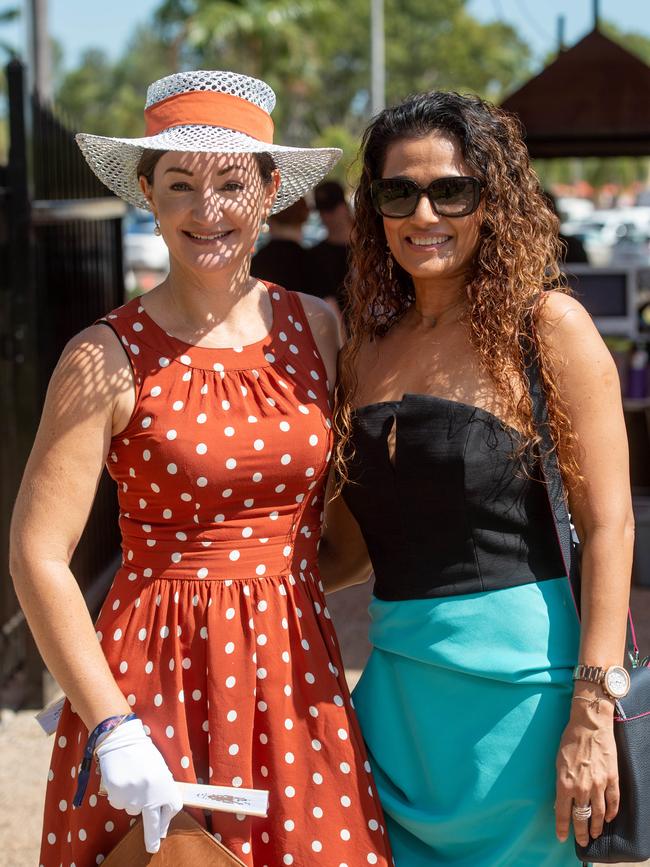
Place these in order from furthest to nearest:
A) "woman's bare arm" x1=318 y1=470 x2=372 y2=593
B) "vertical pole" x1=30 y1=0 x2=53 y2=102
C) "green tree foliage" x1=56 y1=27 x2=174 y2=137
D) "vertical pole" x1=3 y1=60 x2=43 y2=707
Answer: "green tree foliage" x1=56 y1=27 x2=174 y2=137
"vertical pole" x1=30 y1=0 x2=53 y2=102
"vertical pole" x1=3 y1=60 x2=43 y2=707
"woman's bare arm" x1=318 y1=470 x2=372 y2=593

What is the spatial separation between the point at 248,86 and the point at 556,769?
1.37 meters

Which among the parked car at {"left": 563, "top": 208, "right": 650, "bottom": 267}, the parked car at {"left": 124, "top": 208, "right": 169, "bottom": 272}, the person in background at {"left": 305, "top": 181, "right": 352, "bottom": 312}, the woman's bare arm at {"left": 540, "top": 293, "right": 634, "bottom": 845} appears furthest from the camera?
the parked car at {"left": 124, "top": 208, "right": 169, "bottom": 272}

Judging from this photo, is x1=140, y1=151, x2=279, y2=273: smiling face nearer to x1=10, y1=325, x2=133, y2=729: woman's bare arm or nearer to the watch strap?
x1=10, y1=325, x2=133, y2=729: woman's bare arm

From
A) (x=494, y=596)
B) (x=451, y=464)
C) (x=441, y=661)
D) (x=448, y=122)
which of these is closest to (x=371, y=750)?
(x=441, y=661)

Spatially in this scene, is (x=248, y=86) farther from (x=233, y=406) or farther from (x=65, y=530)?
(x=65, y=530)

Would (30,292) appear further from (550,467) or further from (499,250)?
(550,467)

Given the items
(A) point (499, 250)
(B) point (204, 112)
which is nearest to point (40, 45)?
(B) point (204, 112)

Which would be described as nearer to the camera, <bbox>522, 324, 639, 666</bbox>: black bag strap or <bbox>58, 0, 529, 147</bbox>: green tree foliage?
<bbox>522, 324, 639, 666</bbox>: black bag strap

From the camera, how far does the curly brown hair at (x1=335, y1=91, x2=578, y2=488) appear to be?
208 cm

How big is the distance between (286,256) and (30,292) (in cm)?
306

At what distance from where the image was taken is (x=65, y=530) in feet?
6.53

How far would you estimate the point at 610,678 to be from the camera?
6.50 feet

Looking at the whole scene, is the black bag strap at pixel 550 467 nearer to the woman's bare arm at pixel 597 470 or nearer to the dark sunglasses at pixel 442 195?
the woman's bare arm at pixel 597 470

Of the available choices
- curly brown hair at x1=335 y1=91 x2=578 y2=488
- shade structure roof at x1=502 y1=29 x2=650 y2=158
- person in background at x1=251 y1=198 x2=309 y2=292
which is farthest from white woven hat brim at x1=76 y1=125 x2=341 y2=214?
shade structure roof at x1=502 y1=29 x2=650 y2=158
